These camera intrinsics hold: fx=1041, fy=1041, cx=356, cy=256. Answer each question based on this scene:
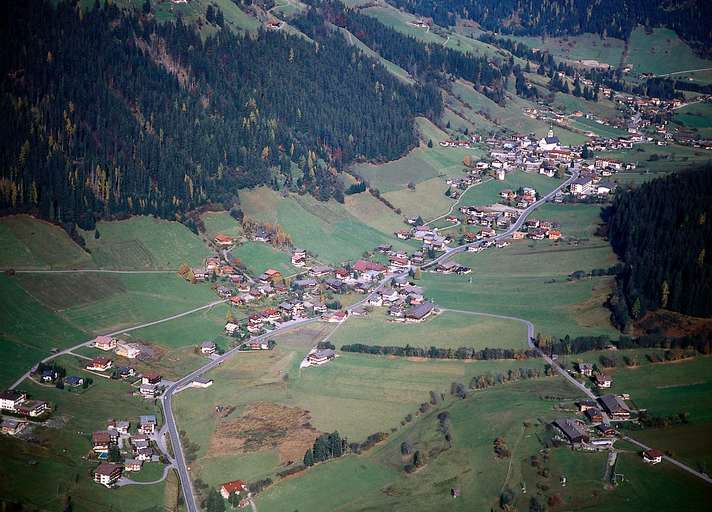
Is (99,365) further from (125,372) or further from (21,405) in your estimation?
(21,405)

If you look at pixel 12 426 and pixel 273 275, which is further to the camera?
pixel 273 275

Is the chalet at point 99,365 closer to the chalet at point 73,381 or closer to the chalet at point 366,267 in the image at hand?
the chalet at point 73,381

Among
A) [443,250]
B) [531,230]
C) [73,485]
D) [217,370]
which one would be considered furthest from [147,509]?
[531,230]

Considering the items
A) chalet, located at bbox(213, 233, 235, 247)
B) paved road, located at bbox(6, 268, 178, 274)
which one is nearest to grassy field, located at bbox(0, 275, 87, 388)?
paved road, located at bbox(6, 268, 178, 274)

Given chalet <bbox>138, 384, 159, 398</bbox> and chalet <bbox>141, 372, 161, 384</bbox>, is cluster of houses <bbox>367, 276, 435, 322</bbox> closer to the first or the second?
chalet <bbox>141, 372, 161, 384</bbox>

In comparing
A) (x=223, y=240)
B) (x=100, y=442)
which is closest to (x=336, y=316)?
(x=223, y=240)
